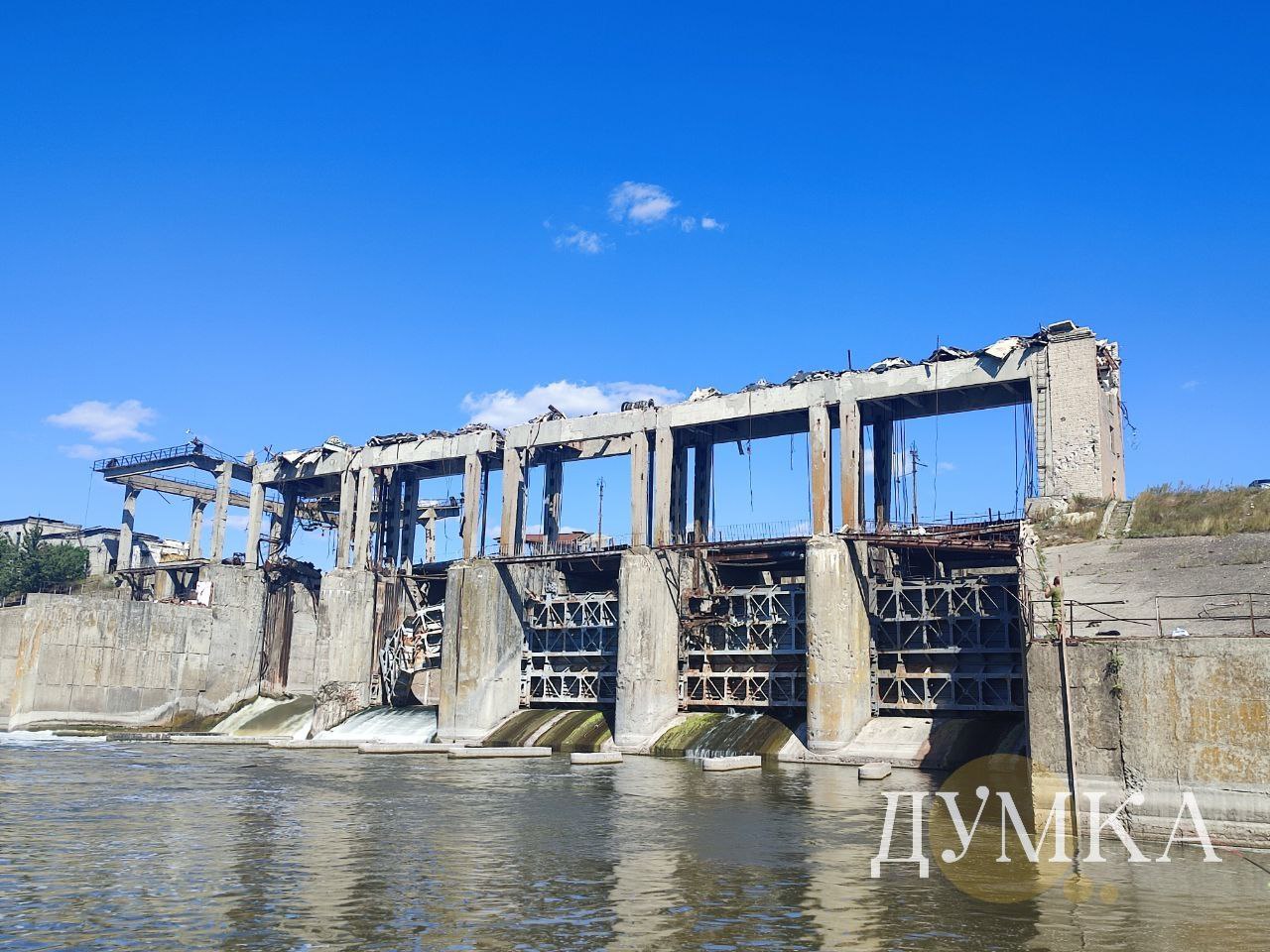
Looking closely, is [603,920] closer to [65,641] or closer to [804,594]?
[804,594]

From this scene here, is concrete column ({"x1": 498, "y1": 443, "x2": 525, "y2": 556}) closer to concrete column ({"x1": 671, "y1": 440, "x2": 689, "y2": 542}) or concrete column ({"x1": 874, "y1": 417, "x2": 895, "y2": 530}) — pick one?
concrete column ({"x1": 671, "y1": 440, "x2": 689, "y2": 542})

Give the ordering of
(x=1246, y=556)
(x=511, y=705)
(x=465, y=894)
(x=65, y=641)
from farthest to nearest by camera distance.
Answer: (x=65, y=641) < (x=511, y=705) < (x=1246, y=556) < (x=465, y=894)

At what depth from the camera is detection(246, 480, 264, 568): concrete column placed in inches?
2707

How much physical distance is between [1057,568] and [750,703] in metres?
15.4

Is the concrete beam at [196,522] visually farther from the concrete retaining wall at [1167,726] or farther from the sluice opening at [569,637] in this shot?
the concrete retaining wall at [1167,726]

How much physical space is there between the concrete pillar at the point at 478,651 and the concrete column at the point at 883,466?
18197 mm

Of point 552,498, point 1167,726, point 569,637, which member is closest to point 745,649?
point 569,637

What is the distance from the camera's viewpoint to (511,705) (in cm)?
5256

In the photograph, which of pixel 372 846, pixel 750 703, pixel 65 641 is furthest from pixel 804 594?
pixel 65 641

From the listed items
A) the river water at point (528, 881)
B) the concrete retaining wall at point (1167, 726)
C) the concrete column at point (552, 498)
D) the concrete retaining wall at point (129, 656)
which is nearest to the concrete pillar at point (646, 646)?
the concrete column at point (552, 498)

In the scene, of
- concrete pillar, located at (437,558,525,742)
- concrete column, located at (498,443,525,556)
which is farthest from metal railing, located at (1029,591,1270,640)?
concrete column, located at (498,443,525,556)

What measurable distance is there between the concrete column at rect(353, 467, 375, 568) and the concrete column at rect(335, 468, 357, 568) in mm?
482

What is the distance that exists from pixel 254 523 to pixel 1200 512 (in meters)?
54.2

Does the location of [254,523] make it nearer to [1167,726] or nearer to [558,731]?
[558,731]
